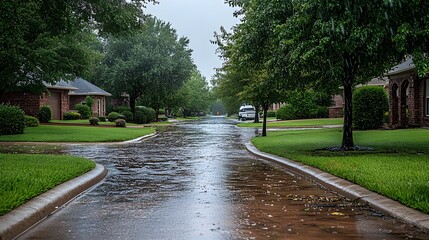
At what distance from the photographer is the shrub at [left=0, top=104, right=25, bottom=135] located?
23969 mm

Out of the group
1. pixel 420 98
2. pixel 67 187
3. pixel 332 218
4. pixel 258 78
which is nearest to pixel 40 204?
pixel 67 187

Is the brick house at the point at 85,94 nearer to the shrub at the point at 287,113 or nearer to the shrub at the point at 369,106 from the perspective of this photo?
the shrub at the point at 287,113

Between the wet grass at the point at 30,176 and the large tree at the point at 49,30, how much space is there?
3.94 m

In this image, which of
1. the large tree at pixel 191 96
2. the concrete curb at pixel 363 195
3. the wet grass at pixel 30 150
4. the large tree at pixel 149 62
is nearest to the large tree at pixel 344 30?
the concrete curb at pixel 363 195

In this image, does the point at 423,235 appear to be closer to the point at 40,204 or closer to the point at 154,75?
the point at 40,204

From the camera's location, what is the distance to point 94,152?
17.0 meters

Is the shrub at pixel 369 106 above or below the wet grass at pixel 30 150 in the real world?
above

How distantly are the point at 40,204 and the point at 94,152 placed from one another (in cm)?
1044

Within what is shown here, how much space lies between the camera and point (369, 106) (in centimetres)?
2823

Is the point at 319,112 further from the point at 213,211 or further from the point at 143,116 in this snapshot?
the point at 213,211

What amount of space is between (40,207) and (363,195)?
5.03m

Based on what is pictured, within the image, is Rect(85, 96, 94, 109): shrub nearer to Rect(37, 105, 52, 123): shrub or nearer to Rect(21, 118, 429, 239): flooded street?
Rect(37, 105, 52, 123): shrub

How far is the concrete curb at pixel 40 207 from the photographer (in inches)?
217

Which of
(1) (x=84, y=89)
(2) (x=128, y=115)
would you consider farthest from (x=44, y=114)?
(2) (x=128, y=115)
